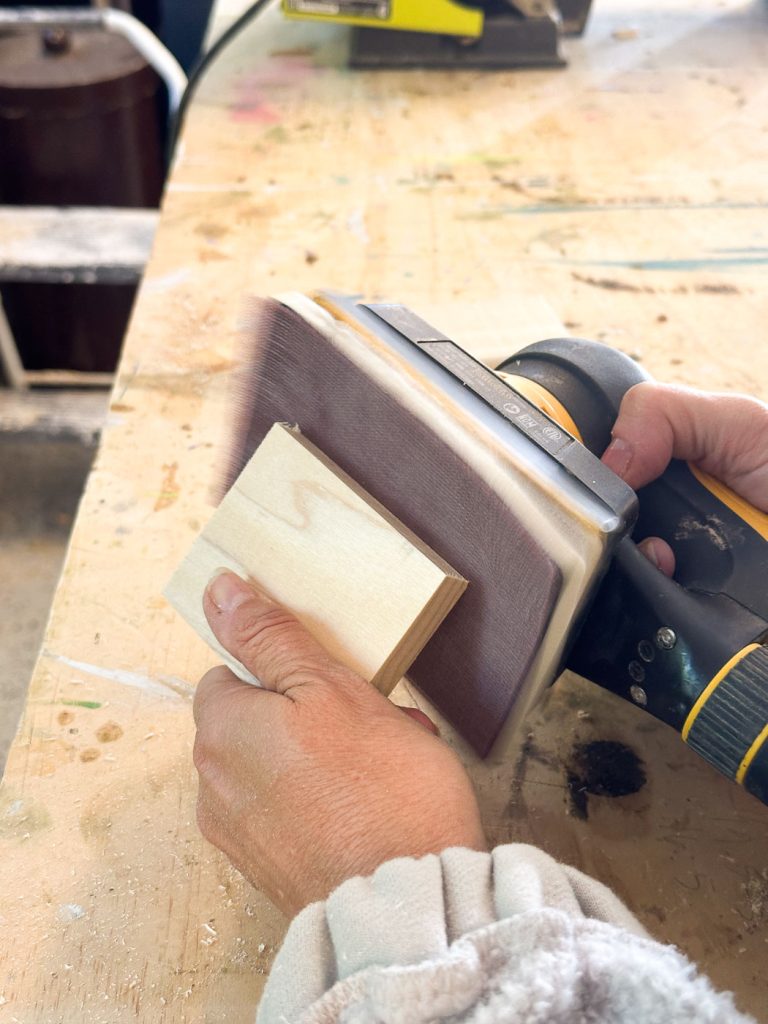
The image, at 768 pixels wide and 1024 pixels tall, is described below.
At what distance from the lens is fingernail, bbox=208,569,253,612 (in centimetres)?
61

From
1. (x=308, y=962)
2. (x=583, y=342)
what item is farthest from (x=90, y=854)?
(x=583, y=342)

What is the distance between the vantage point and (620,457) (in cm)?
65

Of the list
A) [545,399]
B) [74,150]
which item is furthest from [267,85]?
[545,399]

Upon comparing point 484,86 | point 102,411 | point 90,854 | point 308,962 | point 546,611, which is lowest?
point 102,411

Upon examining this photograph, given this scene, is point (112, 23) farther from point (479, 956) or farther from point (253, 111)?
point (479, 956)

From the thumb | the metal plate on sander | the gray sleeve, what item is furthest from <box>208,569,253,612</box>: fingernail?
the gray sleeve

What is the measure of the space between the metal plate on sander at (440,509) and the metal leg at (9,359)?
4.03ft

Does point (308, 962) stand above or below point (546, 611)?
below

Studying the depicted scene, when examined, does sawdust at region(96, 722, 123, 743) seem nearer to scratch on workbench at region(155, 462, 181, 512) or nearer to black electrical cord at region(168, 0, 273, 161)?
scratch on workbench at region(155, 462, 181, 512)

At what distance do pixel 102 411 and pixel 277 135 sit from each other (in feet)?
2.02

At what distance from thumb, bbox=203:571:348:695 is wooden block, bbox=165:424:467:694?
16 millimetres

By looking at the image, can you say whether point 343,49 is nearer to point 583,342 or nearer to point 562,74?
point 562,74

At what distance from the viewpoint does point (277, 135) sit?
4.59 feet

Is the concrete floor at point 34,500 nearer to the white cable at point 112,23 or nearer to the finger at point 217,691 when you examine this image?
the white cable at point 112,23
